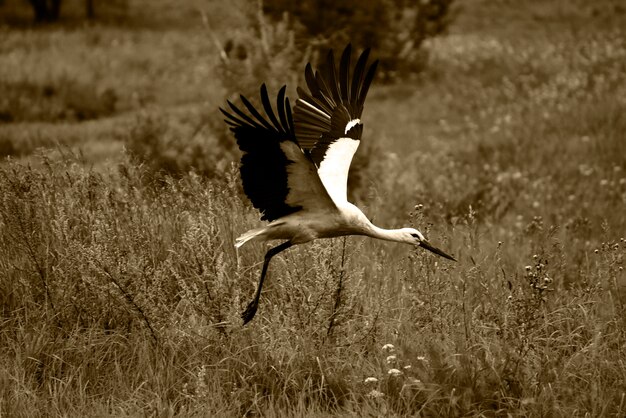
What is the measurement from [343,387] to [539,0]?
21.1m

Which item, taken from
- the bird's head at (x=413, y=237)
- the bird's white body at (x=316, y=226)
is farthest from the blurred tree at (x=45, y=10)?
the bird's head at (x=413, y=237)

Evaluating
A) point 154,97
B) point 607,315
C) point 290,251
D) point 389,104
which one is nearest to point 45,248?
point 290,251

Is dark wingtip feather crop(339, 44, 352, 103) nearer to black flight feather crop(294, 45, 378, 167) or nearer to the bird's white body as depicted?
black flight feather crop(294, 45, 378, 167)

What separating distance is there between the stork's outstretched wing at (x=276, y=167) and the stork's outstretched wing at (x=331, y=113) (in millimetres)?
749

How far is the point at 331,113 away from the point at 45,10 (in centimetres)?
1483

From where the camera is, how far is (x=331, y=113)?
5.57 m

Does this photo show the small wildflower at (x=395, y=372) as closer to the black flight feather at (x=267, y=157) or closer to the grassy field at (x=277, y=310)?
the grassy field at (x=277, y=310)

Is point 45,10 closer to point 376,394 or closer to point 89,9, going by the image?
point 89,9

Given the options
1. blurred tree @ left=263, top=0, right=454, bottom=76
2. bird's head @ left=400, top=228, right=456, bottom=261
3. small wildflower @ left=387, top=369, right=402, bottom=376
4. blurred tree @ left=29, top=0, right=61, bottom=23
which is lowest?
small wildflower @ left=387, top=369, right=402, bottom=376

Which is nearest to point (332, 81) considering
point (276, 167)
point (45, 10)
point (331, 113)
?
point (331, 113)

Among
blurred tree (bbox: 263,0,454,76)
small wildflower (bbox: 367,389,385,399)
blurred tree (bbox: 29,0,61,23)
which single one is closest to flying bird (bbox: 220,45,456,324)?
small wildflower (bbox: 367,389,385,399)

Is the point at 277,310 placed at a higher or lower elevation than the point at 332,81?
lower

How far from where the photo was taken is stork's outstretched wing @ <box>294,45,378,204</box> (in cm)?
535

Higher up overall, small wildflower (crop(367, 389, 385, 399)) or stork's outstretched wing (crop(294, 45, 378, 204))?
stork's outstretched wing (crop(294, 45, 378, 204))
